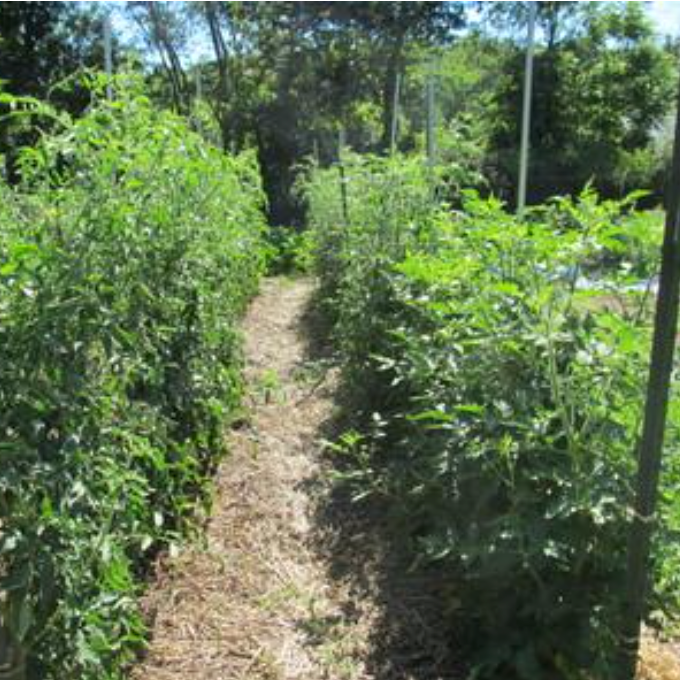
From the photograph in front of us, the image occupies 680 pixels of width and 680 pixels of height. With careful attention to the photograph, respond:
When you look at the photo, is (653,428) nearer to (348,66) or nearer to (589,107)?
(589,107)

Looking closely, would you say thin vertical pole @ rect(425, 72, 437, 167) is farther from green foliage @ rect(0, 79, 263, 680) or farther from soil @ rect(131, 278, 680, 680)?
green foliage @ rect(0, 79, 263, 680)

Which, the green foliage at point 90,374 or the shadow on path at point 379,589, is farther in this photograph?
the shadow on path at point 379,589

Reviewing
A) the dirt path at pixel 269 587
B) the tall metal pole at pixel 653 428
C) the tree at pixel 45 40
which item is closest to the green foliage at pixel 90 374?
the dirt path at pixel 269 587

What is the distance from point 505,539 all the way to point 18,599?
1143 millimetres

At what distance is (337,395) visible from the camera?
4891 mm

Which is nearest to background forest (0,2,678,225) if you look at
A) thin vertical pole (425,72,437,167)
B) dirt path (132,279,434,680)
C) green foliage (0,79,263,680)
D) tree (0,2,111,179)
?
tree (0,2,111,179)

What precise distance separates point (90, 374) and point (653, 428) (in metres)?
1.28

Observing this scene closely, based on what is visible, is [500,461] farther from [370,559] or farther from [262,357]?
[262,357]

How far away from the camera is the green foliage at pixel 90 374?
1682 millimetres

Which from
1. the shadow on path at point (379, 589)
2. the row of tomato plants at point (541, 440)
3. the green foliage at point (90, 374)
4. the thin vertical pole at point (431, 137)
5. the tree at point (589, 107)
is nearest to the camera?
the green foliage at point (90, 374)

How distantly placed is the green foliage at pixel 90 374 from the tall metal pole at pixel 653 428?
3.77 ft

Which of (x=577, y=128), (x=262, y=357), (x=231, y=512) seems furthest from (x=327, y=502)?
(x=577, y=128)

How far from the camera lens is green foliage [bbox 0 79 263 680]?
1.68 metres

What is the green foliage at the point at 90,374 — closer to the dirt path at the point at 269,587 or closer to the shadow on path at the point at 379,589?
the dirt path at the point at 269,587
